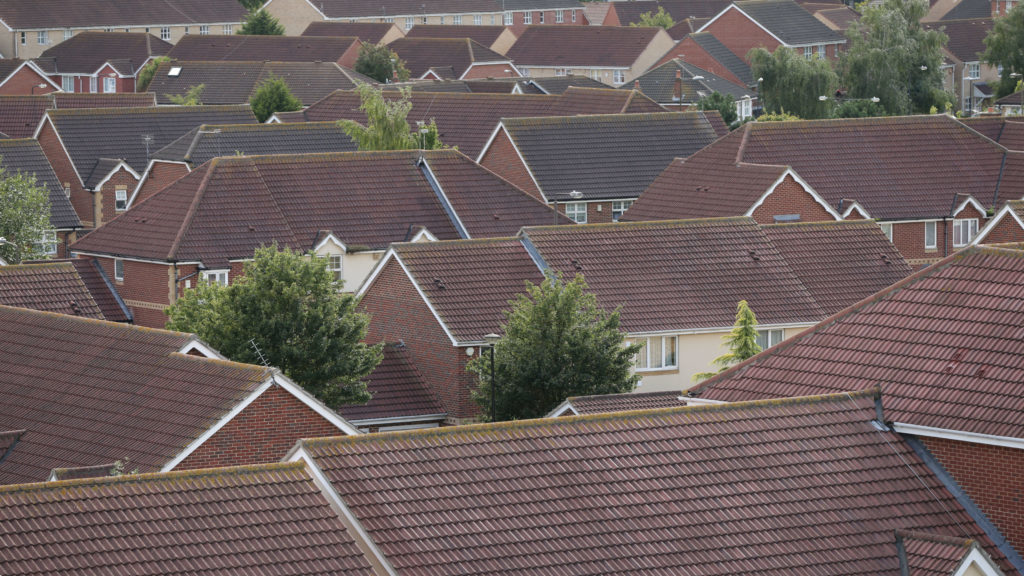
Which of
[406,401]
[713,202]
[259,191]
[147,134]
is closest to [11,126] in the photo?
[147,134]

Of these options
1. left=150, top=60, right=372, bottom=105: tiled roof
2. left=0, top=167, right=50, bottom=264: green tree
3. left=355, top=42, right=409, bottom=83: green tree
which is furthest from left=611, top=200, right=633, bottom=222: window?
left=355, top=42, right=409, bottom=83: green tree

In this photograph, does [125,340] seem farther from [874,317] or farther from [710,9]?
[710,9]

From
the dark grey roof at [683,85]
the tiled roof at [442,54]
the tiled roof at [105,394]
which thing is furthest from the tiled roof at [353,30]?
the tiled roof at [105,394]

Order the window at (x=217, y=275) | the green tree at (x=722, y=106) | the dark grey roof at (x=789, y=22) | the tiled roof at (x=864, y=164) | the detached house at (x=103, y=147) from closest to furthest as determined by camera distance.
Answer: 1. the window at (x=217, y=275)
2. the tiled roof at (x=864, y=164)
3. the detached house at (x=103, y=147)
4. the green tree at (x=722, y=106)
5. the dark grey roof at (x=789, y=22)

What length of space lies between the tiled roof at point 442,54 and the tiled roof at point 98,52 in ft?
55.1

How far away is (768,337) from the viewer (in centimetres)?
4550

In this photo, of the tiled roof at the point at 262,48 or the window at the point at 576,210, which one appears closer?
the window at the point at 576,210

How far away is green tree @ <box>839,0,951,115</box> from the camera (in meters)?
102

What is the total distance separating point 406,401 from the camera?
42.7m

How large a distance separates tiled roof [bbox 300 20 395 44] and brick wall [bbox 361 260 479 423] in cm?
9947

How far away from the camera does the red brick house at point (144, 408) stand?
2950cm

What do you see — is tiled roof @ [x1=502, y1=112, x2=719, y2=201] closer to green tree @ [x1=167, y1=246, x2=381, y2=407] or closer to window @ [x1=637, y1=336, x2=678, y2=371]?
window @ [x1=637, y1=336, x2=678, y2=371]

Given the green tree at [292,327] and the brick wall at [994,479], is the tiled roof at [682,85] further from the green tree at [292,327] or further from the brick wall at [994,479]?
the brick wall at [994,479]

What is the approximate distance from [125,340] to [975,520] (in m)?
15.2
